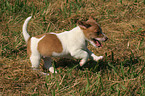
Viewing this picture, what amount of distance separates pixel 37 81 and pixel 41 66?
16.9 inches

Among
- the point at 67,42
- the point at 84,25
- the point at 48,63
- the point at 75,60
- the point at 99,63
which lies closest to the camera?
the point at 84,25

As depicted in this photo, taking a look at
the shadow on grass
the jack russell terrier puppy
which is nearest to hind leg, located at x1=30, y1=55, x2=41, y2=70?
the jack russell terrier puppy

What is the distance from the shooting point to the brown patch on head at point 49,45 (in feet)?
11.6

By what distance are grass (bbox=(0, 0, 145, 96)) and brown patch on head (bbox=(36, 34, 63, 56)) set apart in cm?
42

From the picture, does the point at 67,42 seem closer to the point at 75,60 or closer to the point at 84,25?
the point at 84,25

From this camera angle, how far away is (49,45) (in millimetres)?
3543

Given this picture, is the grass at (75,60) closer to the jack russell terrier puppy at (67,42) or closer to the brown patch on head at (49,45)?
the jack russell terrier puppy at (67,42)

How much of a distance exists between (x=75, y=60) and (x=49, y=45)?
883mm

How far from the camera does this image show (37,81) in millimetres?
3721

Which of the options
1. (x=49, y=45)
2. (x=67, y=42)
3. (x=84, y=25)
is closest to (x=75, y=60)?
(x=67, y=42)

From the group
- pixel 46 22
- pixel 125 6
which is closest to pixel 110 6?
pixel 125 6

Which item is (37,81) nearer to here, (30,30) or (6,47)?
(6,47)

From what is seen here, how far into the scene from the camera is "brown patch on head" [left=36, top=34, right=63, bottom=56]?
3545 mm

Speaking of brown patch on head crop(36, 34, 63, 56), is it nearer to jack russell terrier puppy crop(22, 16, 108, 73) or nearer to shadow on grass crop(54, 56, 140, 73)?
jack russell terrier puppy crop(22, 16, 108, 73)
